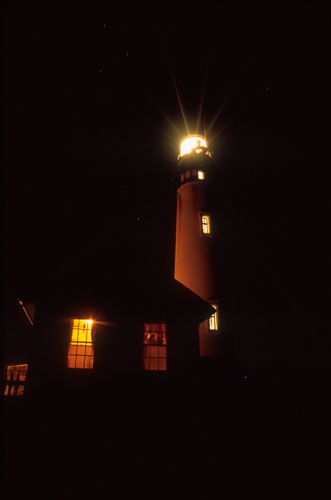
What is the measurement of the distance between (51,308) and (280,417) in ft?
31.3

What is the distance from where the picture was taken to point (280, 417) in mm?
13266

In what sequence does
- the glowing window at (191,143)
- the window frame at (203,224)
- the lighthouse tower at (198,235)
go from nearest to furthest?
the lighthouse tower at (198,235) < the window frame at (203,224) < the glowing window at (191,143)

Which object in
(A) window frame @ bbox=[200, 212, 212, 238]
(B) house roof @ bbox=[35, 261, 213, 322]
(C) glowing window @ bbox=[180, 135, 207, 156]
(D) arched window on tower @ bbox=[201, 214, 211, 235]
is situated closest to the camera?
(B) house roof @ bbox=[35, 261, 213, 322]

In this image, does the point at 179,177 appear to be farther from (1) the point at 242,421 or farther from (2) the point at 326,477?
(2) the point at 326,477

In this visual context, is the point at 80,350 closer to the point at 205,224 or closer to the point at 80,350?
the point at 80,350

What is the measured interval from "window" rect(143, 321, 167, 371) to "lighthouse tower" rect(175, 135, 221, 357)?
5147mm

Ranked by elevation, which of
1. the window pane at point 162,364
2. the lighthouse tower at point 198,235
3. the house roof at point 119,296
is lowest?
the window pane at point 162,364

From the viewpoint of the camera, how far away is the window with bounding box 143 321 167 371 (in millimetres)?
12117

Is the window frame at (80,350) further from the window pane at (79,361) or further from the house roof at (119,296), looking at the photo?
the house roof at (119,296)

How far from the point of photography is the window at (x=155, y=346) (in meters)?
12.1

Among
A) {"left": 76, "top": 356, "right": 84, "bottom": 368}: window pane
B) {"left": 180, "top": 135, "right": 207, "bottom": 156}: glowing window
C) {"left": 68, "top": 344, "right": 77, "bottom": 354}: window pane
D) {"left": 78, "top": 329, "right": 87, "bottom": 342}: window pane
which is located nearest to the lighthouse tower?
{"left": 180, "top": 135, "right": 207, "bottom": 156}: glowing window

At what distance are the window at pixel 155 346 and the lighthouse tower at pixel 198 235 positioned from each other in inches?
203

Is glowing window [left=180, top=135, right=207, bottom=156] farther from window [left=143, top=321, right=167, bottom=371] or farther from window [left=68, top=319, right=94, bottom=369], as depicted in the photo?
window [left=68, top=319, right=94, bottom=369]

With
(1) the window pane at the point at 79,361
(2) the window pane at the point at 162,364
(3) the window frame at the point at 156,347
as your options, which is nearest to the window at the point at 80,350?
(1) the window pane at the point at 79,361
